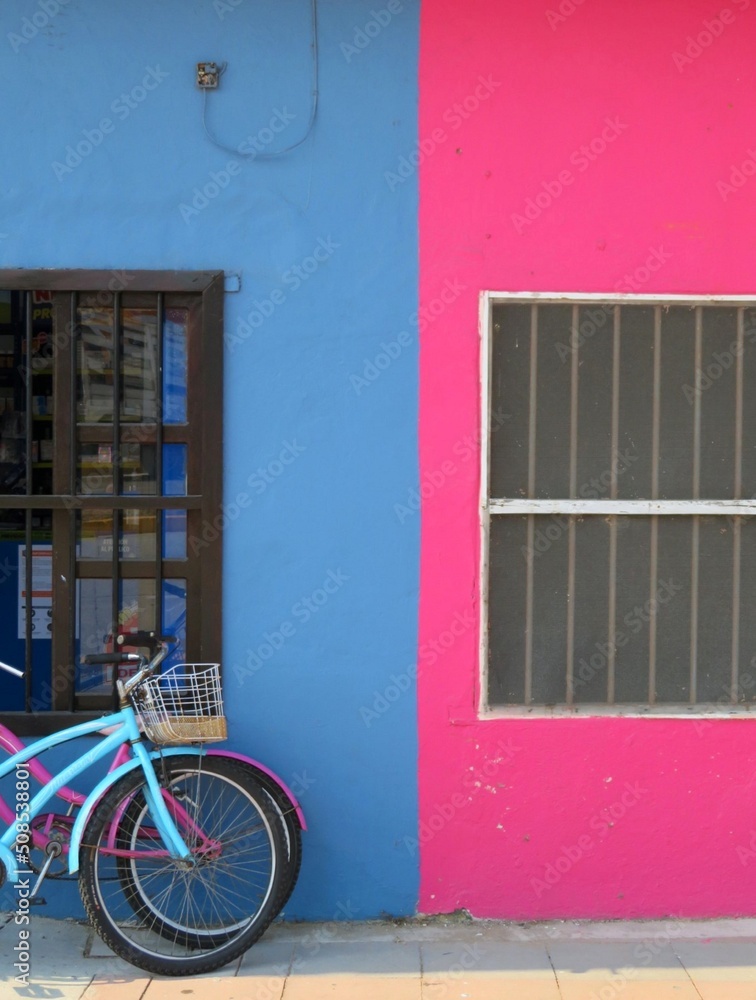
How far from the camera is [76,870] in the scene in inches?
146

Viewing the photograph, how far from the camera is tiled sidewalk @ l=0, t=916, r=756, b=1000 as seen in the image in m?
3.69

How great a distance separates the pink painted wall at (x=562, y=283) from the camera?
4156mm

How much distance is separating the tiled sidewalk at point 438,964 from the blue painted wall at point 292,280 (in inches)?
7.6

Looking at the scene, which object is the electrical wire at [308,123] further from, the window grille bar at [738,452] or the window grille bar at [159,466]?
the window grille bar at [738,452]

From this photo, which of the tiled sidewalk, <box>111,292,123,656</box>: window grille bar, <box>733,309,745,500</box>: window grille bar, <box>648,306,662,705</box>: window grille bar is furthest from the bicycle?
<box>733,309,745,500</box>: window grille bar

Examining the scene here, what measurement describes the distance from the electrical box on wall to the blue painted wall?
0.13 ft

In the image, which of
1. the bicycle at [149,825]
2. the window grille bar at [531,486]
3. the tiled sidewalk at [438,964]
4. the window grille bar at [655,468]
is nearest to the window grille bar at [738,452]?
the window grille bar at [655,468]

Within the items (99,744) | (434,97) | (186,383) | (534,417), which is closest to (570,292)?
(534,417)

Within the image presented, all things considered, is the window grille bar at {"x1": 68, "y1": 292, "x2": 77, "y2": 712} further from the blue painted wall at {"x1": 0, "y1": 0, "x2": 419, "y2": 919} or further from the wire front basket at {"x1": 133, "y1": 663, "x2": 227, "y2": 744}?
the wire front basket at {"x1": 133, "y1": 663, "x2": 227, "y2": 744}

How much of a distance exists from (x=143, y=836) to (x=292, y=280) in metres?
2.22

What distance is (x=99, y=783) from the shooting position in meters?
3.85

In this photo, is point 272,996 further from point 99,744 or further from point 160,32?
point 160,32

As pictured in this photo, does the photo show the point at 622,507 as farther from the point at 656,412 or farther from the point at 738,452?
the point at 738,452

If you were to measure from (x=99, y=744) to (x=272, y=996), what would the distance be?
109cm
